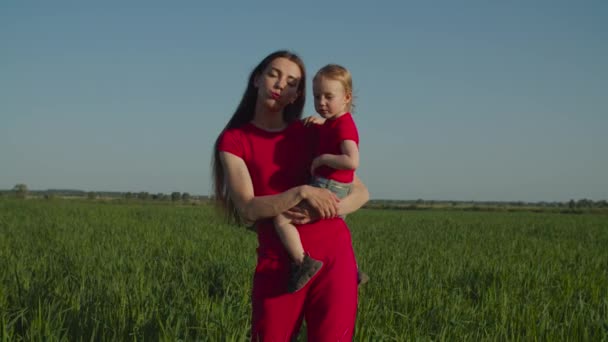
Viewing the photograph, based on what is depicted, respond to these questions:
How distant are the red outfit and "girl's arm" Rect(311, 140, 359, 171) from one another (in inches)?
6.1

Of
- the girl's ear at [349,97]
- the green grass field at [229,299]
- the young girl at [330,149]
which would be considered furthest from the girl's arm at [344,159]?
the green grass field at [229,299]

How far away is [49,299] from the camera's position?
4133 mm

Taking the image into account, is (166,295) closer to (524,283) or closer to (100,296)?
(100,296)

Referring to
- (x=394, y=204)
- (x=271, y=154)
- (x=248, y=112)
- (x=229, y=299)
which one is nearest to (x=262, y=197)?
(x=271, y=154)

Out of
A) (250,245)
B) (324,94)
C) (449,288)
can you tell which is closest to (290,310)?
(324,94)

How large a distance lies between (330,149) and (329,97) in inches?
8.8

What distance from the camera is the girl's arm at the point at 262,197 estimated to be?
2.10 meters

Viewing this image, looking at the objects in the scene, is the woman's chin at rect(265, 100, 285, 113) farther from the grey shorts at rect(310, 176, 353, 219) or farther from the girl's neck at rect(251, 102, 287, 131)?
the grey shorts at rect(310, 176, 353, 219)

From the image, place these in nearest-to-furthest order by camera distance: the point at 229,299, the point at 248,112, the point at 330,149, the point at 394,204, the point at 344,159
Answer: the point at 344,159 < the point at 330,149 < the point at 248,112 < the point at 229,299 < the point at 394,204

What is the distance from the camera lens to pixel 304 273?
212 centimetres

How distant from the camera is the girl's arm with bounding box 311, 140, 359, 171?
2219 mm

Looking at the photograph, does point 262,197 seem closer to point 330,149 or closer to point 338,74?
point 330,149

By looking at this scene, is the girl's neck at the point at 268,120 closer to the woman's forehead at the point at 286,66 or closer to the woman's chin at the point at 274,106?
the woman's chin at the point at 274,106

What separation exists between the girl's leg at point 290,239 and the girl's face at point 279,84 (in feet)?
1.71
